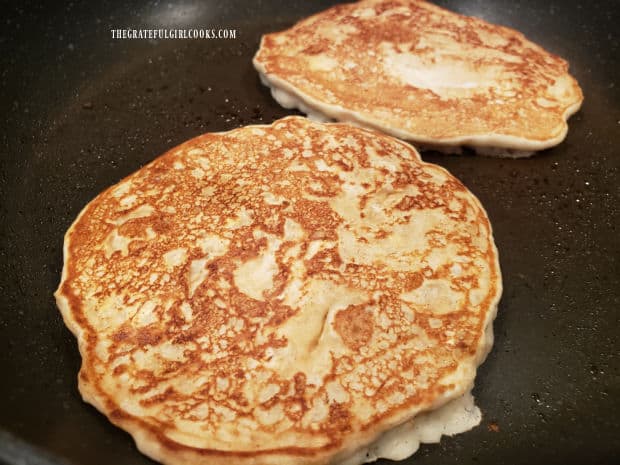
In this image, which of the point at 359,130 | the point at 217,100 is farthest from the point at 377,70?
the point at 217,100

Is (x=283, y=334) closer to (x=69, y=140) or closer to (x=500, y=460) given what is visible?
(x=500, y=460)

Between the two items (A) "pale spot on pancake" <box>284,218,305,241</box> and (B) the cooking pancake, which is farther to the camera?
(B) the cooking pancake

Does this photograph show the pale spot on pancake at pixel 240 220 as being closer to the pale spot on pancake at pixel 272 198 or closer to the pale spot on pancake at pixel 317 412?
the pale spot on pancake at pixel 272 198

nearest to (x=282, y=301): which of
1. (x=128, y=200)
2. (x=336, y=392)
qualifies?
(x=336, y=392)

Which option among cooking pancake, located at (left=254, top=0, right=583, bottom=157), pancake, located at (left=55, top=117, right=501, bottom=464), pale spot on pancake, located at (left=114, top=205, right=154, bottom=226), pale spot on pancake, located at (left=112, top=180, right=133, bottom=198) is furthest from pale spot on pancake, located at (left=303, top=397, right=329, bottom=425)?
cooking pancake, located at (left=254, top=0, right=583, bottom=157)

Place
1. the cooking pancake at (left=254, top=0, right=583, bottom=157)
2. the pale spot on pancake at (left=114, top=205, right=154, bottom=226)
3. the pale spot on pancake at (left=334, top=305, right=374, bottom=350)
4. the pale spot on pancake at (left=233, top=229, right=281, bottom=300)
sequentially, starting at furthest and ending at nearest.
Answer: the cooking pancake at (left=254, top=0, right=583, bottom=157) < the pale spot on pancake at (left=114, top=205, right=154, bottom=226) < the pale spot on pancake at (left=233, top=229, right=281, bottom=300) < the pale spot on pancake at (left=334, top=305, right=374, bottom=350)

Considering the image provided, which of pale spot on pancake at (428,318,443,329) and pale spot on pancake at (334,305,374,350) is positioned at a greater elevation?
pale spot on pancake at (334,305,374,350)

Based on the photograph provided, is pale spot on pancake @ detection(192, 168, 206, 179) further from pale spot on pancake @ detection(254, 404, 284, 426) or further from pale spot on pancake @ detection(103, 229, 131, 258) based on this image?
pale spot on pancake @ detection(254, 404, 284, 426)

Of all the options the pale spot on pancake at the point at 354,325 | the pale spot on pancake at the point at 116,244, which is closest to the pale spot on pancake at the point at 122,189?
the pale spot on pancake at the point at 116,244
